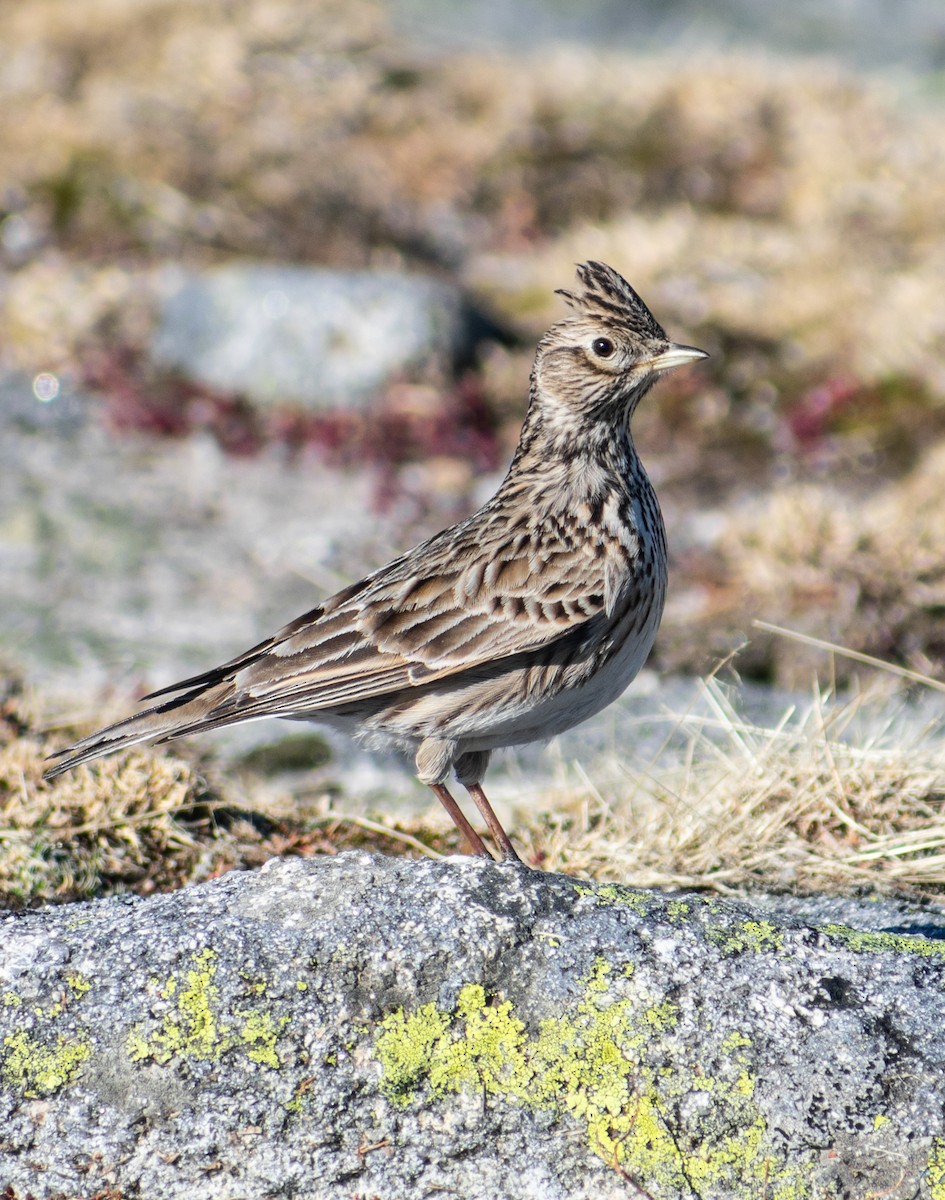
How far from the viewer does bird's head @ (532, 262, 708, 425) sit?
6.02 meters

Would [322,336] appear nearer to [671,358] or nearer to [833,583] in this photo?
[833,583]

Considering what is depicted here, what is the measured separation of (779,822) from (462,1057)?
233 centimetres

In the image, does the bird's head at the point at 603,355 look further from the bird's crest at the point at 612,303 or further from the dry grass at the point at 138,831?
the dry grass at the point at 138,831

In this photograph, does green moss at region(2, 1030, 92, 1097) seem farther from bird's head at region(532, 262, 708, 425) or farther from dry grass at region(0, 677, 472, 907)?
bird's head at region(532, 262, 708, 425)

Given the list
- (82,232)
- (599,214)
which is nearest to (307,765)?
(82,232)

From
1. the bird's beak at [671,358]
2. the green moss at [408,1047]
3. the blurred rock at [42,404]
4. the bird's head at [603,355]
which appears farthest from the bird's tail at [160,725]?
the blurred rock at [42,404]

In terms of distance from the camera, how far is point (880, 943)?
412cm

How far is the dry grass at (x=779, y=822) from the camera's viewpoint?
559 cm

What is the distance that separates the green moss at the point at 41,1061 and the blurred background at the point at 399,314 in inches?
137

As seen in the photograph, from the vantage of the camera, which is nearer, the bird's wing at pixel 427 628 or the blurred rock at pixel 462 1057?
the blurred rock at pixel 462 1057

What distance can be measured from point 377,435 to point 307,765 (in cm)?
460

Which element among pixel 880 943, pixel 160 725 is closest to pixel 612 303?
pixel 160 725

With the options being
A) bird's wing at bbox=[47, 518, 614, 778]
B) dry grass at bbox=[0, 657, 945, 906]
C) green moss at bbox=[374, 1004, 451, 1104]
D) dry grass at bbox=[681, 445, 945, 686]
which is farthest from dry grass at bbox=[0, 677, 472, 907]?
dry grass at bbox=[681, 445, 945, 686]

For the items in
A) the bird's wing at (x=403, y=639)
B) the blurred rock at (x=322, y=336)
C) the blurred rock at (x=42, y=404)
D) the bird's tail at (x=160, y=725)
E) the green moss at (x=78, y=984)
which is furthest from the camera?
the blurred rock at (x=322, y=336)
